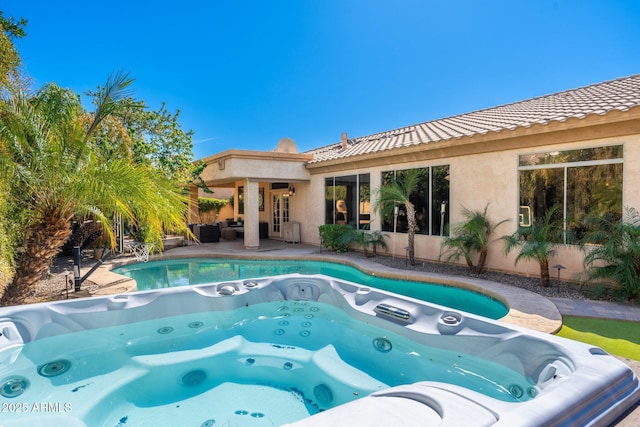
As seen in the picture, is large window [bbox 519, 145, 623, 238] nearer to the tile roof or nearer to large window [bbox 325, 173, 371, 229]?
the tile roof

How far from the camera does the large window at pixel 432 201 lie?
13.0 metres

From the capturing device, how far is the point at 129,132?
1806 cm

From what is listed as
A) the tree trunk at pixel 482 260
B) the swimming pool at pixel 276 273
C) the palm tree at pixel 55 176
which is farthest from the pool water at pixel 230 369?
the tree trunk at pixel 482 260

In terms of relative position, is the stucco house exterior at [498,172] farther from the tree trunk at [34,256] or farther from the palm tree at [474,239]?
the tree trunk at [34,256]

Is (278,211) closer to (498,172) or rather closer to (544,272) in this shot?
(498,172)

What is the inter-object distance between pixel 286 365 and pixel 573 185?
9395 millimetres

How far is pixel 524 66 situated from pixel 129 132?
2067cm

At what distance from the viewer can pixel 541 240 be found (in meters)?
9.70

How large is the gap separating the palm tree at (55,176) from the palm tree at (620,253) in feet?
33.6

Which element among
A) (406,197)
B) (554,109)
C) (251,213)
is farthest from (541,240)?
(251,213)

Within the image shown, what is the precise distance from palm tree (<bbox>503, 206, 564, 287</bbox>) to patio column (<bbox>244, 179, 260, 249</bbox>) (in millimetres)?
11633

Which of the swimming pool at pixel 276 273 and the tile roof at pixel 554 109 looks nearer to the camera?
the swimming pool at pixel 276 273

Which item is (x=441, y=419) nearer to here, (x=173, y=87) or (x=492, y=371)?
(x=492, y=371)

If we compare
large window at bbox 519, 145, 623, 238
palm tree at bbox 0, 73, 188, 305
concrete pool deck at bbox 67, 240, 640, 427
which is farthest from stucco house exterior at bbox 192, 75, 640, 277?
palm tree at bbox 0, 73, 188, 305
